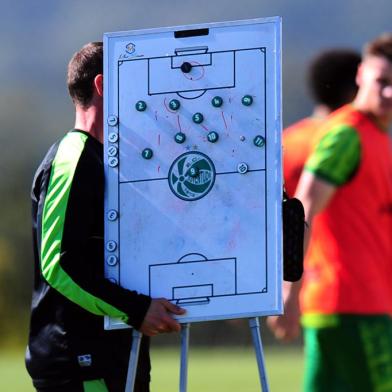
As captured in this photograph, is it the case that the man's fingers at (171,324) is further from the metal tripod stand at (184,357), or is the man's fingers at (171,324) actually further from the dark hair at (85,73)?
the dark hair at (85,73)

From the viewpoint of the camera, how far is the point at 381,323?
6195 mm

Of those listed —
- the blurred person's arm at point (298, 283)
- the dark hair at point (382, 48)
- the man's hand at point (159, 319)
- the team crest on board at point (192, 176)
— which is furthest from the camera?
the dark hair at point (382, 48)

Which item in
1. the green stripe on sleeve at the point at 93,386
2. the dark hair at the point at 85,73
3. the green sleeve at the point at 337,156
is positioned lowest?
the green stripe on sleeve at the point at 93,386

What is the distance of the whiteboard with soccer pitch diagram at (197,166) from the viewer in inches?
195

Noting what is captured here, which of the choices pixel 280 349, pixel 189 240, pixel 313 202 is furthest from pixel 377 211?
pixel 280 349

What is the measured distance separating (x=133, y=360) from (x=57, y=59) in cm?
2134

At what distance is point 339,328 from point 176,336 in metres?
15.1

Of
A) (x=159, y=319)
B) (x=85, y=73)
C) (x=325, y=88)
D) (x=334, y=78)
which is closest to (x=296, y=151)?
(x=325, y=88)

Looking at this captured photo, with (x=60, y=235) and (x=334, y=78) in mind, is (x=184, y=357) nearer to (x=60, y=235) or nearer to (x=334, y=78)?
(x=60, y=235)

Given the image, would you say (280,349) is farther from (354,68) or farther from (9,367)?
(354,68)

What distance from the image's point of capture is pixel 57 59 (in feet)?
85.1

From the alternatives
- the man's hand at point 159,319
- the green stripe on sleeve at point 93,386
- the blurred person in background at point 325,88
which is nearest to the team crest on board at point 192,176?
the man's hand at point 159,319

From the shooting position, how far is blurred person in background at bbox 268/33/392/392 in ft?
20.1

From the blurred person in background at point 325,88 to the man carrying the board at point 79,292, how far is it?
2081mm
